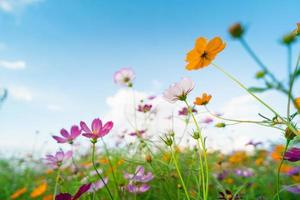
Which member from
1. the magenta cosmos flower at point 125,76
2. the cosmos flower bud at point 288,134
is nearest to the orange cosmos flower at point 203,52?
the cosmos flower bud at point 288,134

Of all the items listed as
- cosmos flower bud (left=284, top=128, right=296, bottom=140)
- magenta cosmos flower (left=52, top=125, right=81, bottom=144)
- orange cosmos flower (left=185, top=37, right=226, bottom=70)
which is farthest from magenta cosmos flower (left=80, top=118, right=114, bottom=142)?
cosmos flower bud (left=284, top=128, right=296, bottom=140)

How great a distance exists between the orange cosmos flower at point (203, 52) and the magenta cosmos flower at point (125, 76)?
68 cm

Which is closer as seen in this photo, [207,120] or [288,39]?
[288,39]

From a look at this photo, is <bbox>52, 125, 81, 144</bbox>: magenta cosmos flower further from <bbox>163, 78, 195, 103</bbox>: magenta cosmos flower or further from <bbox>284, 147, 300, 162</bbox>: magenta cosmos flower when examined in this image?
<bbox>284, 147, 300, 162</bbox>: magenta cosmos flower

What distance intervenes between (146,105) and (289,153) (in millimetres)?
816

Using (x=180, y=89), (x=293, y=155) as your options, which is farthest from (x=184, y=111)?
(x=293, y=155)

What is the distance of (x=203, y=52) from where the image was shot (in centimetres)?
80

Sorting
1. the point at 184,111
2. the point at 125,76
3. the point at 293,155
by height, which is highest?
the point at 125,76

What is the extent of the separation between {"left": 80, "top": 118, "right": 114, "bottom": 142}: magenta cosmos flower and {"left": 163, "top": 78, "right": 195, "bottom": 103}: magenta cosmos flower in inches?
7.1

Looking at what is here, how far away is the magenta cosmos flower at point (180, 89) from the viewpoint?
2.68ft

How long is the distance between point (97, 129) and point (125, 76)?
0.72 metres

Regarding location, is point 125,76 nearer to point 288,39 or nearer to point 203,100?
point 203,100

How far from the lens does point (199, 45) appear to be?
792 millimetres

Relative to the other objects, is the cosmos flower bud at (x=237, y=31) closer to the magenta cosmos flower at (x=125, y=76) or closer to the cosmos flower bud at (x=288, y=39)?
the cosmos flower bud at (x=288, y=39)
